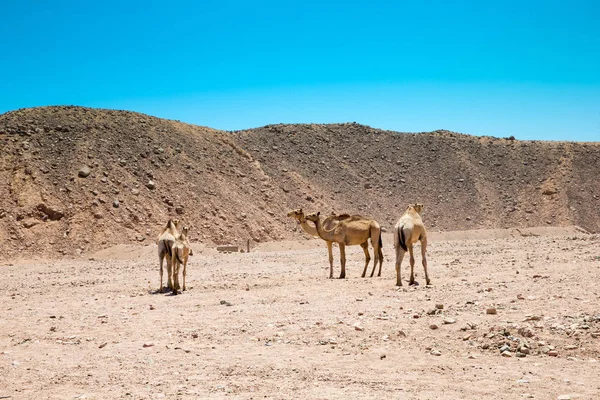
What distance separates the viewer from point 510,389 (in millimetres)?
7691

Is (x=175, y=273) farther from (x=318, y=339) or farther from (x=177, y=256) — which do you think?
(x=318, y=339)

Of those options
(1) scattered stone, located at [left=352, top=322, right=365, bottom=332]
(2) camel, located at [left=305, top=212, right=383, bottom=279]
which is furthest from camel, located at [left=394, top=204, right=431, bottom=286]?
(1) scattered stone, located at [left=352, top=322, right=365, bottom=332]

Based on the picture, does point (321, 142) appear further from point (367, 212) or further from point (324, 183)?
point (367, 212)

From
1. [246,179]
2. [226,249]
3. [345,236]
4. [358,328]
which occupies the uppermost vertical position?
[246,179]

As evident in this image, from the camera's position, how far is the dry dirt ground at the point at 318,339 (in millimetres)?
8211

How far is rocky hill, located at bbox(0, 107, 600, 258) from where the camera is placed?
36.9 m

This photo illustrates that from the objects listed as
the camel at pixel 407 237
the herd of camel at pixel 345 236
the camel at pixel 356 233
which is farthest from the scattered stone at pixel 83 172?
the camel at pixel 407 237

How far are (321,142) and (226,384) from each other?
178ft

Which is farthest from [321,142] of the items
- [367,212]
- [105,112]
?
[105,112]

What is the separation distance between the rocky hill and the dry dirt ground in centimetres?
1933

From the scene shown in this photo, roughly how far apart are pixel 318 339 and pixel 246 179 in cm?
3794

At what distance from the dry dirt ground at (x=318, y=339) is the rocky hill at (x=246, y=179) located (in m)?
19.3

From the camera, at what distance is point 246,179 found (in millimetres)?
48062

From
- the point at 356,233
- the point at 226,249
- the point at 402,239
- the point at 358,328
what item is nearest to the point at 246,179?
the point at 226,249
